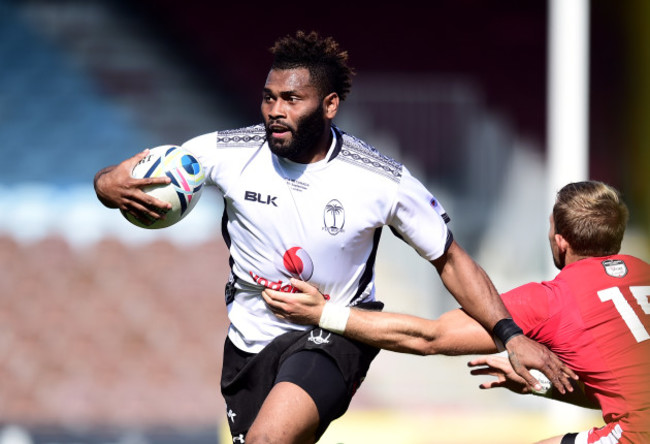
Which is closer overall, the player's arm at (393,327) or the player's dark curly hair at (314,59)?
the player's arm at (393,327)

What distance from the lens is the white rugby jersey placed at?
168 inches

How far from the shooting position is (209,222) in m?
9.20

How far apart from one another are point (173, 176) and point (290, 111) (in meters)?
0.56

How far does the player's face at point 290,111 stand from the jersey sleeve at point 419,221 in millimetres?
461

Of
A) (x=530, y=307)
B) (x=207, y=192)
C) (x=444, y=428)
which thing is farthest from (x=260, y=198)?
(x=207, y=192)

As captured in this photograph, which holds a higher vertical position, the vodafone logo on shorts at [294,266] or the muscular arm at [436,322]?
the vodafone logo on shorts at [294,266]

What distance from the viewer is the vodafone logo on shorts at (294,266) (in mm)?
4285

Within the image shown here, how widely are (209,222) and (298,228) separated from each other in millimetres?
5003

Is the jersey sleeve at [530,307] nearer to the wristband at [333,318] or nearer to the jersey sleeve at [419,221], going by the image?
the jersey sleeve at [419,221]

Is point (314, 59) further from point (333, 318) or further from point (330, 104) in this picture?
point (333, 318)

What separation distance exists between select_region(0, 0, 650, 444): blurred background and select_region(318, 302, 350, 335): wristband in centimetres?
270

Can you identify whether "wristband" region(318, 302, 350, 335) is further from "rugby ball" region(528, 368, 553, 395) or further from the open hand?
"rugby ball" region(528, 368, 553, 395)

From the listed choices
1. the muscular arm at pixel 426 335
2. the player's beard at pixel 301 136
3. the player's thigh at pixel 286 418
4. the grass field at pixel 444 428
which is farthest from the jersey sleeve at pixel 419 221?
the grass field at pixel 444 428

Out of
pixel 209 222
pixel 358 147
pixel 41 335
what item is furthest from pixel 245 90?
pixel 358 147
